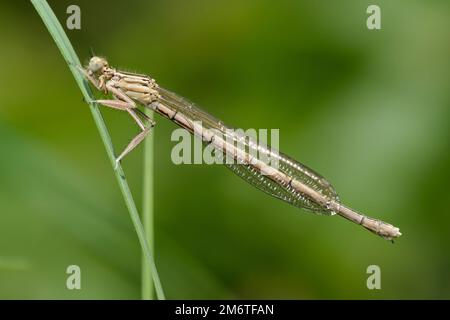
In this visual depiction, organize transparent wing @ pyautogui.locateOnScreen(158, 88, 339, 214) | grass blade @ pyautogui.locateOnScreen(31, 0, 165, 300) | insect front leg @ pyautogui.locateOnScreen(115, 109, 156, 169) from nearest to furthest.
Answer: grass blade @ pyautogui.locateOnScreen(31, 0, 165, 300) < insect front leg @ pyautogui.locateOnScreen(115, 109, 156, 169) < transparent wing @ pyautogui.locateOnScreen(158, 88, 339, 214)

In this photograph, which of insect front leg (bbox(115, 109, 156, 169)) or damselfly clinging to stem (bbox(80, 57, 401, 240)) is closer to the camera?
insect front leg (bbox(115, 109, 156, 169))

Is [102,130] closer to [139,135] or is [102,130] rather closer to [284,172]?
[139,135]

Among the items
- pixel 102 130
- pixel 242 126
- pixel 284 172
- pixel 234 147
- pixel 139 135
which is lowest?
pixel 102 130

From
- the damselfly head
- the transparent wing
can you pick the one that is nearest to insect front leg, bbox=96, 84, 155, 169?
the damselfly head

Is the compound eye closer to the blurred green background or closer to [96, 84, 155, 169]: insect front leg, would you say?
[96, 84, 155, 169]: insect front leg

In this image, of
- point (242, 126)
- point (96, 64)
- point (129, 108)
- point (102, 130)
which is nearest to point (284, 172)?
point (242, 126)

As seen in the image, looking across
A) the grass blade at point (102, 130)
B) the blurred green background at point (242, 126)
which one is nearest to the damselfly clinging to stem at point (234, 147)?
the blurred green background at point (242, 126)
